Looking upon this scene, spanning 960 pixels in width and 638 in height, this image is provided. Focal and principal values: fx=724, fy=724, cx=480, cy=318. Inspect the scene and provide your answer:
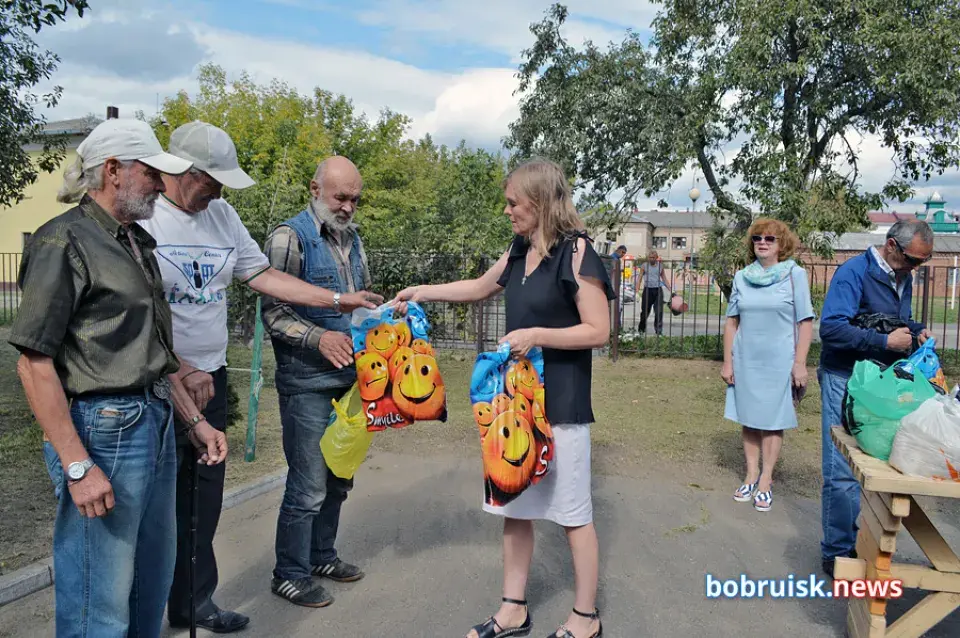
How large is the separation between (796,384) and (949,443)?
2.51 meters

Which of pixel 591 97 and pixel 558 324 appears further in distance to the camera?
pixel 591 97

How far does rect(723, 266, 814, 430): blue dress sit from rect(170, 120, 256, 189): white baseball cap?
12.2 ft

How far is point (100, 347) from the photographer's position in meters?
2.17

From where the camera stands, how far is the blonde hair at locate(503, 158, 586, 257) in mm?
3119

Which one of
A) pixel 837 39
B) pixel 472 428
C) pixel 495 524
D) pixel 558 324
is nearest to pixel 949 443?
pixel 558 324

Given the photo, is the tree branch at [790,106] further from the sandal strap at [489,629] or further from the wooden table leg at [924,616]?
the sandal strap at [489,629]

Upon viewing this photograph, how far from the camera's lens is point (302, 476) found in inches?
143

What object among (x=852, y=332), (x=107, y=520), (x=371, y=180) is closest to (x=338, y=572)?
(x=107, y=520)

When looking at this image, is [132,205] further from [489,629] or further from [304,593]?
[489,629]

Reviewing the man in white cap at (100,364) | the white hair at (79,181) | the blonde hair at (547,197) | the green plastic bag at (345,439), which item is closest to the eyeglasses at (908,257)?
the blonde hair at (547,197)

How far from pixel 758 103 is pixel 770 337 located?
23.7ft

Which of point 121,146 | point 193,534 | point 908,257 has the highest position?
point 121,146

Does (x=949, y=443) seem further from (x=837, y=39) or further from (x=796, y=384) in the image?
(x=837, y=39)

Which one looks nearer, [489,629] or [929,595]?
[929,595]
